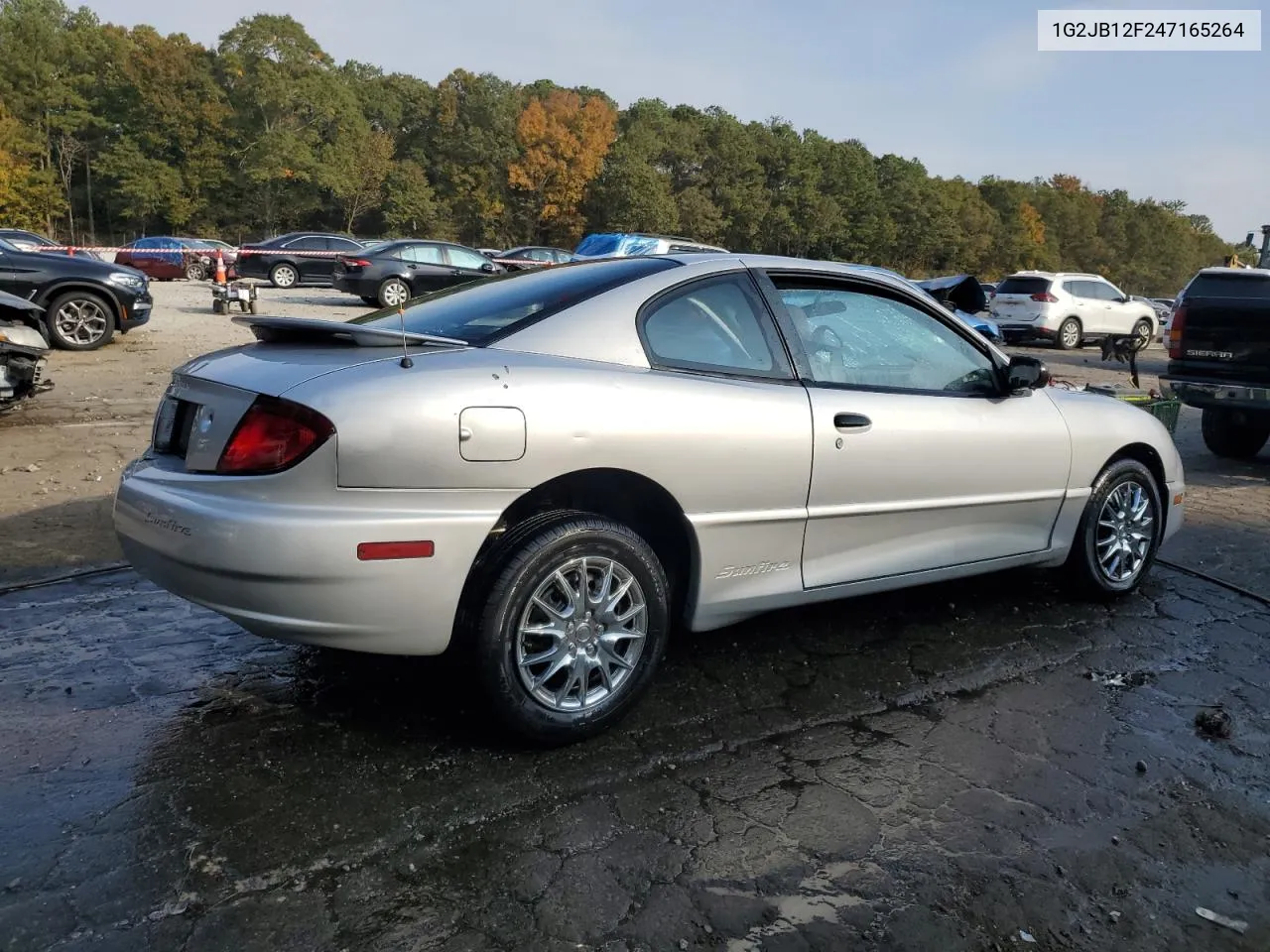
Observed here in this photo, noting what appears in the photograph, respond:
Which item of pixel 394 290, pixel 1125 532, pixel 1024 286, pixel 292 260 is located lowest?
pixel 1125 532

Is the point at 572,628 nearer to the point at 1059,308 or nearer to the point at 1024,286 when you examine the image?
the point at 1059,308

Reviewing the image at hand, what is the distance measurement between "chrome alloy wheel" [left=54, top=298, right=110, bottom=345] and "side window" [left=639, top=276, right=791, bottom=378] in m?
10.6

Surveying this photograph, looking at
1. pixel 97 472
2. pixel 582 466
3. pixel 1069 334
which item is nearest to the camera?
pixel 582 466

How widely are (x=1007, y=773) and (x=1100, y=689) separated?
923 millimetres

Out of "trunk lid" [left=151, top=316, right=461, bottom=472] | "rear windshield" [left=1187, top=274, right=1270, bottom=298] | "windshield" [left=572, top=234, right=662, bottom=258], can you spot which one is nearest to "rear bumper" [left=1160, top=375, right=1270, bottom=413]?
"rear windshield" [left=1187, top=274, right=1270, bottom=298]

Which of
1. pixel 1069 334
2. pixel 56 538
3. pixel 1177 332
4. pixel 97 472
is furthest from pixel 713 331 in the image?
pixel 1069 334

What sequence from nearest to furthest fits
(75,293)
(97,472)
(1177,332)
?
(97,472) → (1177,332) → (75,293)

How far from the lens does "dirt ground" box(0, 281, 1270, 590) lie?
500cm

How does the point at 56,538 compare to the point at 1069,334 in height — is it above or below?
below

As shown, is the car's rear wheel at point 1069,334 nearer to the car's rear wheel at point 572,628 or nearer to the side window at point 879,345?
the side window at point 879,345

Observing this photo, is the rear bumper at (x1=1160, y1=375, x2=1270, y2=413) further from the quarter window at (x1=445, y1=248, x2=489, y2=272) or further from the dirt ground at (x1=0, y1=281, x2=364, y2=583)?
the quarter window at (x1=445, y1=248, x2=489, y2=272)

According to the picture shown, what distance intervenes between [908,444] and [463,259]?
1939cm

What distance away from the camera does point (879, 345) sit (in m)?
3.92

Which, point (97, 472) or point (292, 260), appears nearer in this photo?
point (97, 472)
